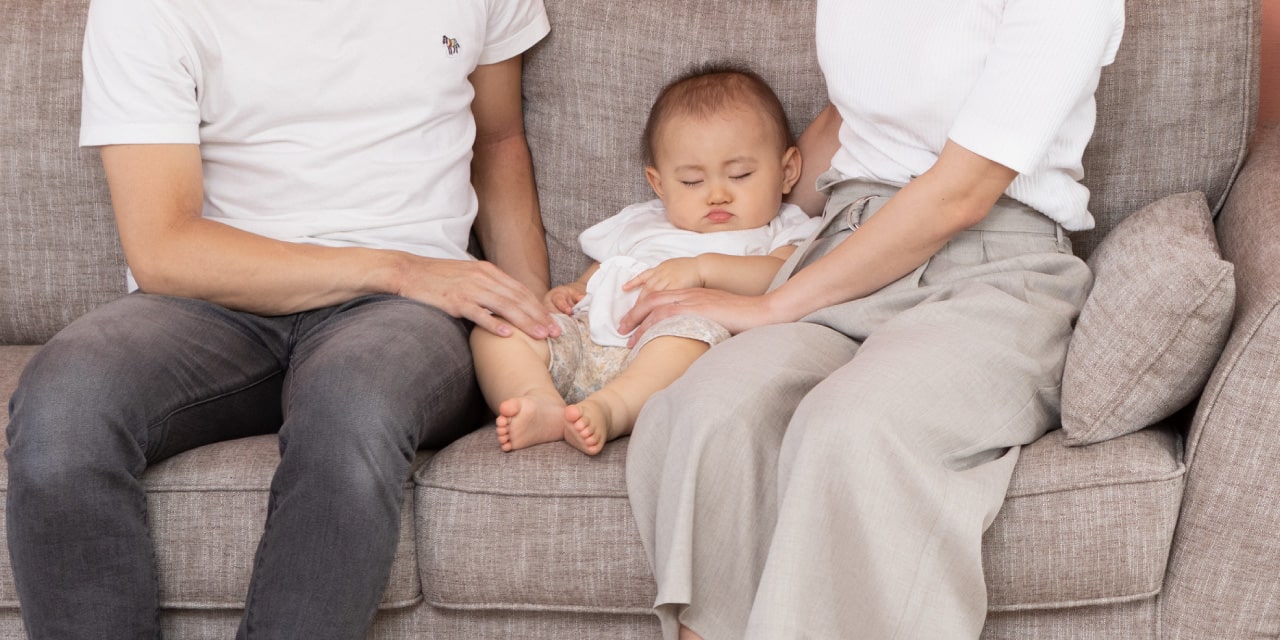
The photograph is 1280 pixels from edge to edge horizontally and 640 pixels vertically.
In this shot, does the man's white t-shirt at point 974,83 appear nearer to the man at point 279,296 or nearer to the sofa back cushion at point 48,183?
the man at point 279,296

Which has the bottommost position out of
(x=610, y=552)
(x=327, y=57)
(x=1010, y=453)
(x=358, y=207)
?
(x=610, y=552)

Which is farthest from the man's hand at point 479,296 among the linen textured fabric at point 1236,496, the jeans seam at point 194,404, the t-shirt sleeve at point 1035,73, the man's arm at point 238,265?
the linen textured fabric at point 1236,496

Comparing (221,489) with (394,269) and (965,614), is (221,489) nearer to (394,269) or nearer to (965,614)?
(394,269)

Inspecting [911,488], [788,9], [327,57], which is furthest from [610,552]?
[788,9]

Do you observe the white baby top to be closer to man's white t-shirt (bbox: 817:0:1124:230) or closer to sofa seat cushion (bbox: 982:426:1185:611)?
man's white t-shirt (bbox: 817:0:1124:230)

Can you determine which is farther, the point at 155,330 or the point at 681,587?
the point at 155,330

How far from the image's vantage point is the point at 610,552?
4.70ft

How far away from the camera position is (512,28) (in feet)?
6.44

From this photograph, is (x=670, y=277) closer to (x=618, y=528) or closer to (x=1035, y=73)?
(x=618, y=528)

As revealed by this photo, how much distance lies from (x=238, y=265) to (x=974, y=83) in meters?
1.01

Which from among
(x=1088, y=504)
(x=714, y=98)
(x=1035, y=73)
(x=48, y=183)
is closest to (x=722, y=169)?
(x=714, y=98)

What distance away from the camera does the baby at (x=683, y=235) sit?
1659mm

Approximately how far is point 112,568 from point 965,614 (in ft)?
3.21

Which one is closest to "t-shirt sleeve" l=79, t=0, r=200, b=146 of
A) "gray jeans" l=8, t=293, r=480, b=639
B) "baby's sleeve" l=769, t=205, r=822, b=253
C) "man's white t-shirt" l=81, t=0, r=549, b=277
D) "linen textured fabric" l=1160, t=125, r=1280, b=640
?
"man's white t-shirt" l=81, t=0, r=549, b=277
